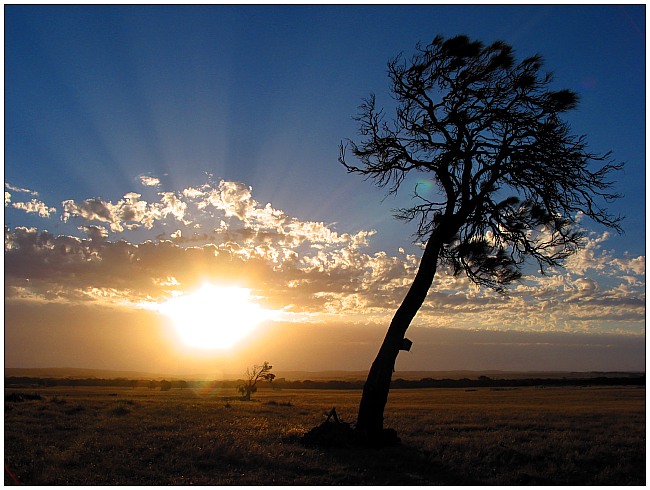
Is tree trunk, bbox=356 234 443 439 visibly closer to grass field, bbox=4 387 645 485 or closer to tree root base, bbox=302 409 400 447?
tree root base, bbox=302 409 400 447

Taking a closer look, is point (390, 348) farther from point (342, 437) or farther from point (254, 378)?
point (254, 378)

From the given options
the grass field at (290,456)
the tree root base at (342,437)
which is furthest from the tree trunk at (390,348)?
the grass field at (290,456)

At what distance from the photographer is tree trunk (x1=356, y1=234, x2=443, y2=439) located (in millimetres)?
16797

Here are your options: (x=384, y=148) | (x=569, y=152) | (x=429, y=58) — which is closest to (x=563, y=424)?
(x=569, y=152)

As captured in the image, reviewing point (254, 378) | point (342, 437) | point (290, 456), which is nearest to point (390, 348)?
point (342, 437)

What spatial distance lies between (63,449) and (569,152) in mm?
17626

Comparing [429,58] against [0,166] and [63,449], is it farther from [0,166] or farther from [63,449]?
[63,449]

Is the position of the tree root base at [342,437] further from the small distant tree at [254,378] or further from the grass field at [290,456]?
the small distant tree at [254,378]

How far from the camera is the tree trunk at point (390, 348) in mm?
16797

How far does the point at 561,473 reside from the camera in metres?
13.3

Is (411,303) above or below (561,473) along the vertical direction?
above

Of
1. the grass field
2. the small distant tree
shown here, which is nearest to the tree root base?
the grass field

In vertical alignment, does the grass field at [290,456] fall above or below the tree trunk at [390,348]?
below

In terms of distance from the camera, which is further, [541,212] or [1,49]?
[541,212]
